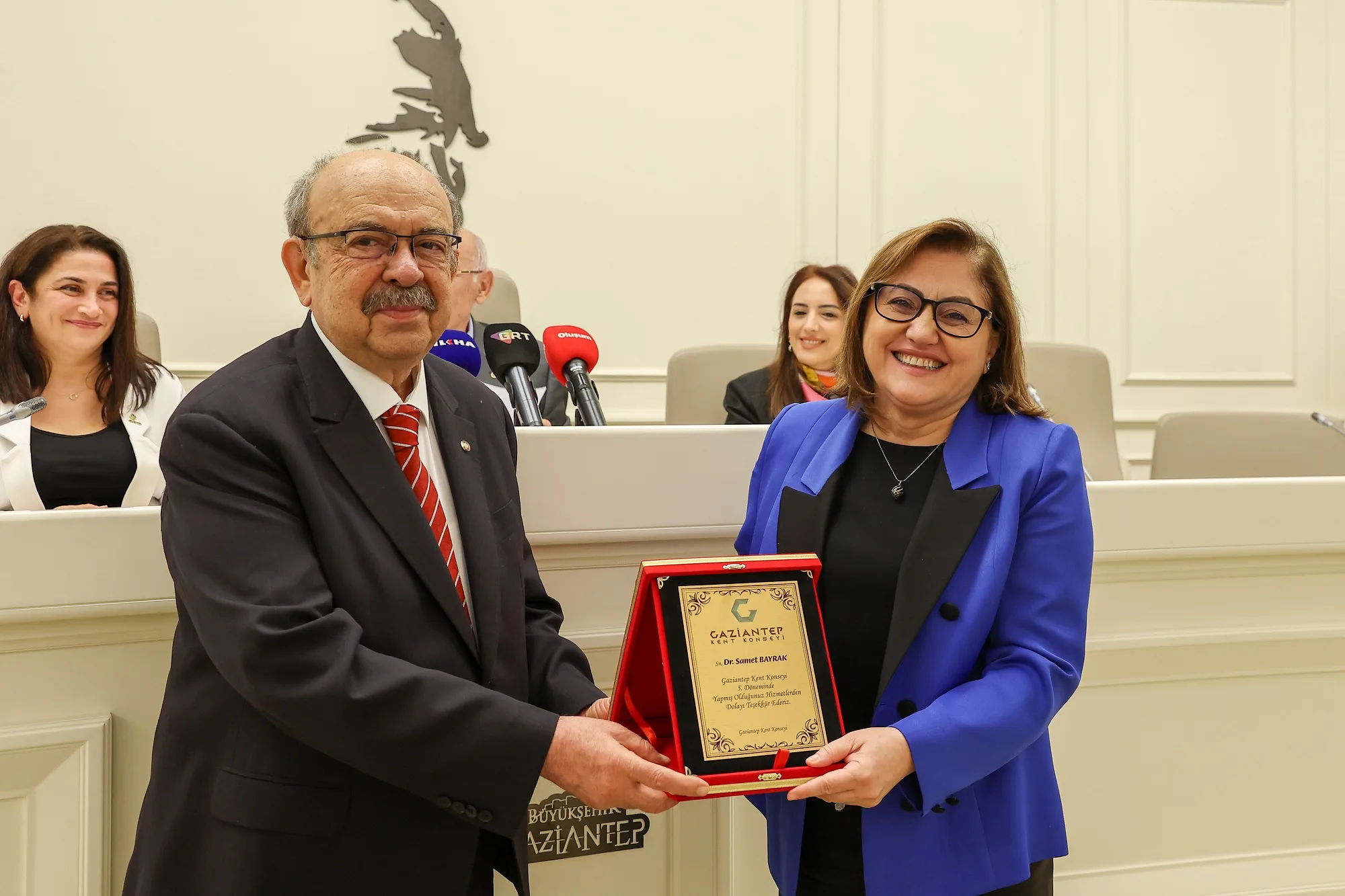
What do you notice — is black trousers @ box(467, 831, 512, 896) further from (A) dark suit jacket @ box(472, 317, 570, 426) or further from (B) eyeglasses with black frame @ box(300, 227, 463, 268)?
(A) dark suit jacket @ box(472, 317, 570, 426)

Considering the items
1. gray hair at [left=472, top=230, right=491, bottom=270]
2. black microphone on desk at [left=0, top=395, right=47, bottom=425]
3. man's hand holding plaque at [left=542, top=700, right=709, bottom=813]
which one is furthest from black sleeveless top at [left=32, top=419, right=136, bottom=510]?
man's hand holding plaque at [left=542, top=700, right=709, bottom=813]

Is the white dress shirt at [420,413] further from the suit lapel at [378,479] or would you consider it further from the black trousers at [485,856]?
the black trousers at [485,856]

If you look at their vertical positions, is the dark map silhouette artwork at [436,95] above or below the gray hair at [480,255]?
above

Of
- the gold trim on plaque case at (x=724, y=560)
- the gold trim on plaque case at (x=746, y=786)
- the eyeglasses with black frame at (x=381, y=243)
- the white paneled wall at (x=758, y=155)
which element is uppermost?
the white paneled wall at (x=758, y=155)

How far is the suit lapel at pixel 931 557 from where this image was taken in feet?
4.11

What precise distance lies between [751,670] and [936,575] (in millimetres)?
286

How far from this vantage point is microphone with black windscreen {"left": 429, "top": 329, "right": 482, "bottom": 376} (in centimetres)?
169

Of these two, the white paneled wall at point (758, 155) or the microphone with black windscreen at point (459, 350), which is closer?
the microphone with black windscreen at point (459, 350)

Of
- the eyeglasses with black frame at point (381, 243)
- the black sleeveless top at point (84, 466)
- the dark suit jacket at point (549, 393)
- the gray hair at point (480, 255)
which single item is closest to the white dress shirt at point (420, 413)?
the eyeglasses with black frame at point (381, 243)

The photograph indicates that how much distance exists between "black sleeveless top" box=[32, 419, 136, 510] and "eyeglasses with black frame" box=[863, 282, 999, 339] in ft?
6.57

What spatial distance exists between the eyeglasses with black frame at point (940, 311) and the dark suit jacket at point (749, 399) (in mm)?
1421

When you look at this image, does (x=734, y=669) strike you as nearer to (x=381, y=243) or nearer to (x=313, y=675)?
(x=313, y=675)

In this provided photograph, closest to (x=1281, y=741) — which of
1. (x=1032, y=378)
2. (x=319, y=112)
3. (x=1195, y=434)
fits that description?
(x=1195, y=434)

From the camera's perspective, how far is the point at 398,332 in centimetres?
122
